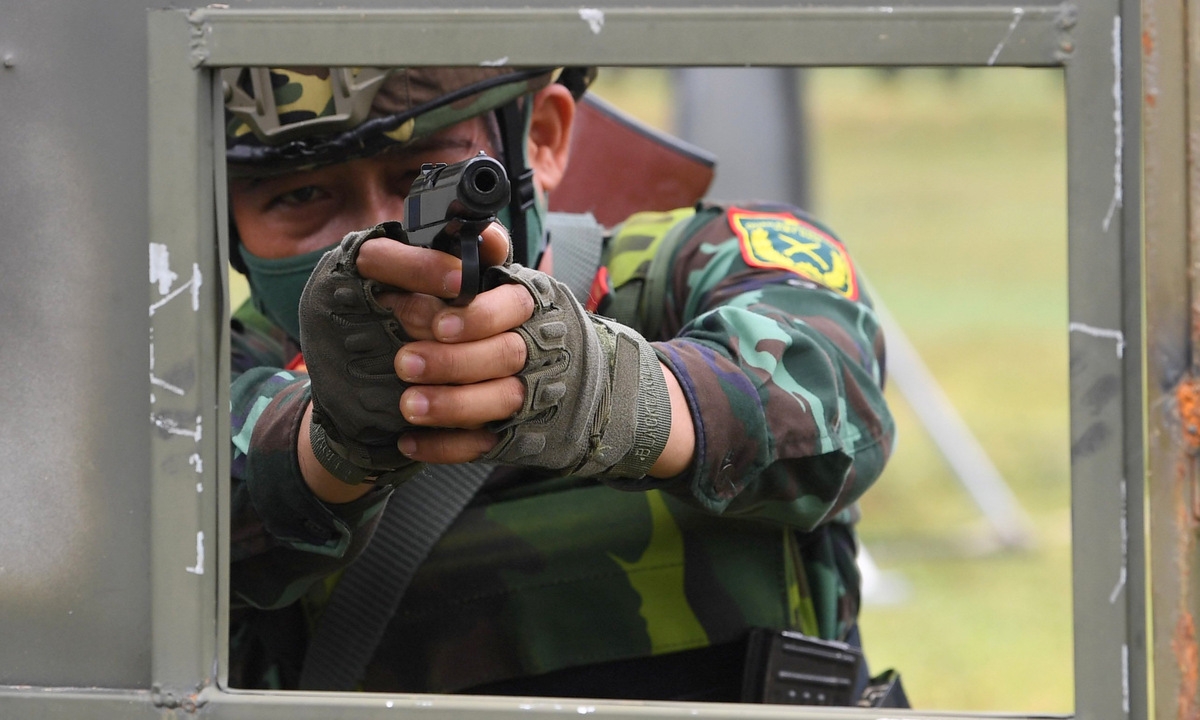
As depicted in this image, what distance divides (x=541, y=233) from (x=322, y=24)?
0.74 metres

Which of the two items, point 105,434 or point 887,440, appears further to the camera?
point 887,440

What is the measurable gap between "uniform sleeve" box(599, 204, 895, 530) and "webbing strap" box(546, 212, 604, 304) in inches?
1.1

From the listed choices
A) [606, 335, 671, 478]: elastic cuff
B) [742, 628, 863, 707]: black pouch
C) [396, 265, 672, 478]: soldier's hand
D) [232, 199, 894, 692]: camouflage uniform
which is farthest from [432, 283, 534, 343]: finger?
[742, 628, 863, 707]: black pouch

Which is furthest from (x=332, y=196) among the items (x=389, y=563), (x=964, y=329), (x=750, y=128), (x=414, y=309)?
(x=964, y=329)

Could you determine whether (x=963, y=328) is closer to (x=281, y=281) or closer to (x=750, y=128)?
(x=750, y=128)

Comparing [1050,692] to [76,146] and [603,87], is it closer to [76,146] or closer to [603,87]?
[76,146]

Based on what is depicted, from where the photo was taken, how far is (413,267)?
3.33ft

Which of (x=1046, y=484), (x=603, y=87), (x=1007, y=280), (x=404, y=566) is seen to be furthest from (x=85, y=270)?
(x=603, y=87)

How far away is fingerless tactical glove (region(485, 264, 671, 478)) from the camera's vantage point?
1.08 meters

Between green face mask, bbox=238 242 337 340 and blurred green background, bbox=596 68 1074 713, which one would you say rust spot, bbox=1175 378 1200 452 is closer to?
blurred green background, bbox=596 68 1074 713

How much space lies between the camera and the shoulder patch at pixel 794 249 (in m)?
1.63

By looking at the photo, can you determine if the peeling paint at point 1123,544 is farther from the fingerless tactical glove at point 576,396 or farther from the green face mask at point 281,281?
the green face mask at point 281,281

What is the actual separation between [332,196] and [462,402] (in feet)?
2.26

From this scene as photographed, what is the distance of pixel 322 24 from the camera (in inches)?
41.9
